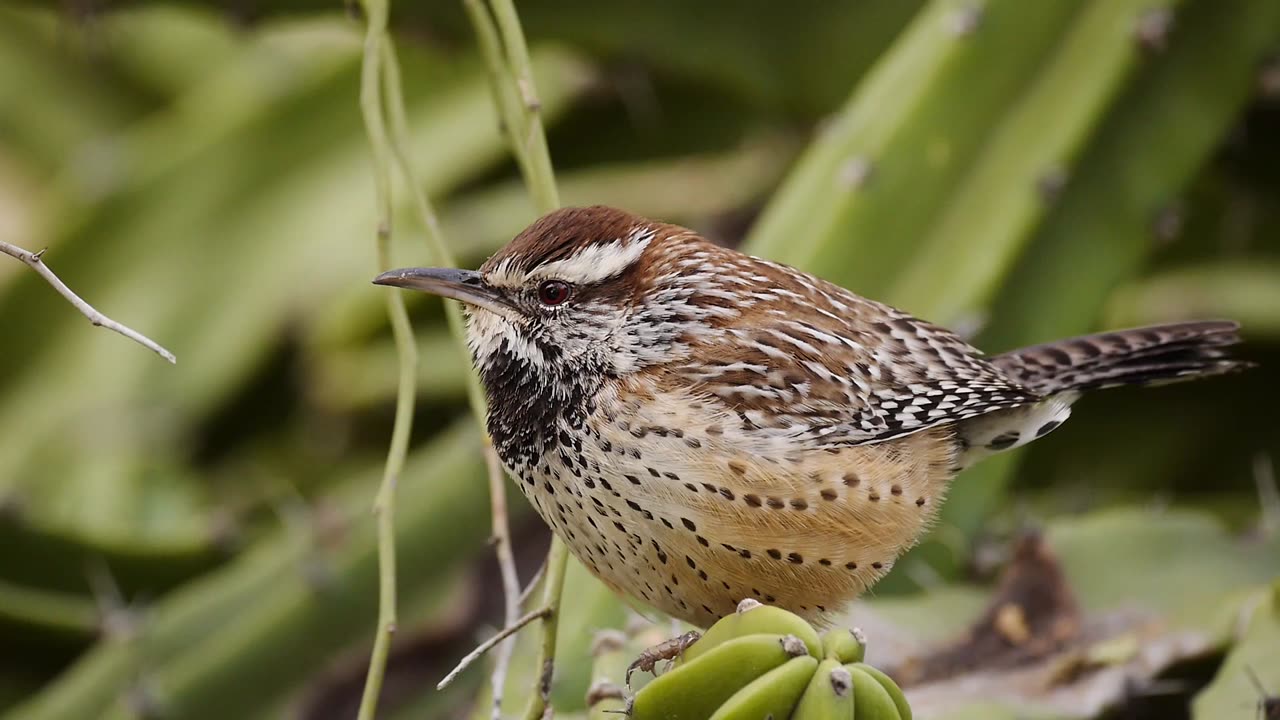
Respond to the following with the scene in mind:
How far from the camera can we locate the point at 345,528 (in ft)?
8.29

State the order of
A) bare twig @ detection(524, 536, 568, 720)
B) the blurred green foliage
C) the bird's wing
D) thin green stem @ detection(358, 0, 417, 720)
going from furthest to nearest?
1. the blurred green foliage
2. the bird's wing
3. thin green stem @ detection(358, 0, 417, 720)
4. bare twig @ detection(524, 536, 568, 720)

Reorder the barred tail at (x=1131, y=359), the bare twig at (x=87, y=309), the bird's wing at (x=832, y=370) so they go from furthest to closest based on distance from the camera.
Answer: the barred tail at (x=1131, y=359), the bird's wing at (x=832, y=370), the bare twig at (x=87, y=309)

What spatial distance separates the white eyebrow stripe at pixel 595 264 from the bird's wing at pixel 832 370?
0.14m

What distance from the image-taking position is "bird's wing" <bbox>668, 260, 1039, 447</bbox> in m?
1.75

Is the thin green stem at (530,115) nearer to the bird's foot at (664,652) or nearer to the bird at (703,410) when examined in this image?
the bird at (703,410)

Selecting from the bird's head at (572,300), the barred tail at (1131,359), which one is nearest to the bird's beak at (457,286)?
the bird's head at (572,300)

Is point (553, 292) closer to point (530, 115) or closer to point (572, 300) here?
point (572, 300)

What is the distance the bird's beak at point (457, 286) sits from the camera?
5.62 ft

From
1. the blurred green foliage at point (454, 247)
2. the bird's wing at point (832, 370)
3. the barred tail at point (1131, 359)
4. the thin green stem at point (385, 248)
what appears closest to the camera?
the thin green stem at point (385, 248)

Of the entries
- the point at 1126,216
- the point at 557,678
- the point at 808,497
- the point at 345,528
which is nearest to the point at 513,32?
the point at 808,497

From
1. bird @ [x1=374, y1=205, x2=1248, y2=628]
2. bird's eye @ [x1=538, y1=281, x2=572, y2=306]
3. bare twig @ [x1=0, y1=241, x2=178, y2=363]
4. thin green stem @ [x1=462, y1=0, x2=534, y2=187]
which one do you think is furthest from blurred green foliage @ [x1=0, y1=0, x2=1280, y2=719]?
bare twig @ [x1=0, y1=241, x2=178, y2=363]

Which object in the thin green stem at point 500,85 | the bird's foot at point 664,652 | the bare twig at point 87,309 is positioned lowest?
the bird's foot at point 664,652

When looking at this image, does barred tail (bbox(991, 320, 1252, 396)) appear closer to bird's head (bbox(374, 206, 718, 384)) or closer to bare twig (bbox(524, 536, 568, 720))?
bird's head (bbox(374, 206, 718, 384))

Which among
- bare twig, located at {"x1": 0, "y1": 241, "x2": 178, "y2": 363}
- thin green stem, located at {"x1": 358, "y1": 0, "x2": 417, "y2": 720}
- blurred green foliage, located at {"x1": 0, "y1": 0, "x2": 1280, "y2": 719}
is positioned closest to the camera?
bare twig, located at {"x1": 0, "y1": 241, "x2": 178, "y2": 363}
